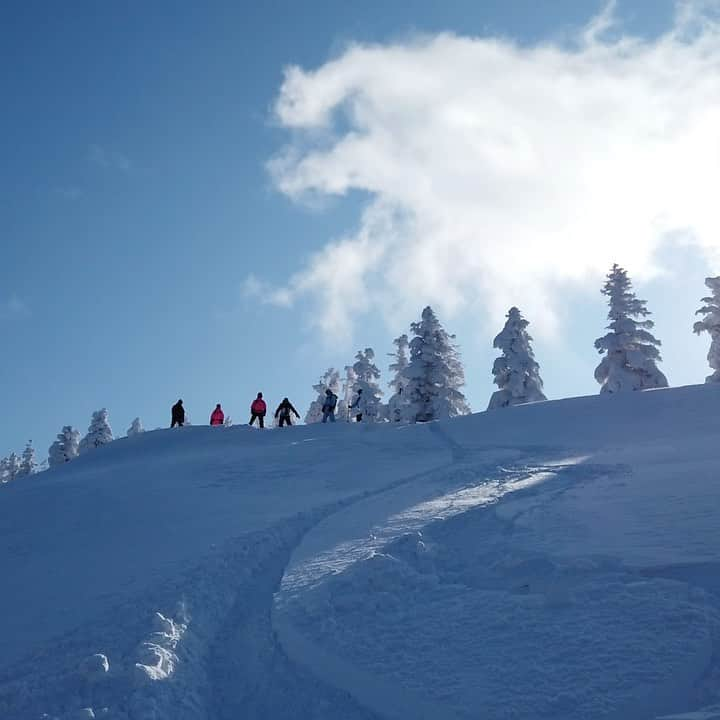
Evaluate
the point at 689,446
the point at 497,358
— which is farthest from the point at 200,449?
the point at 497,358

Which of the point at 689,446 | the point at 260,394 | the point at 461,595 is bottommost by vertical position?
the point at 461,595

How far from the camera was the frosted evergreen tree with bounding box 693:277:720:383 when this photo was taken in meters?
36.3

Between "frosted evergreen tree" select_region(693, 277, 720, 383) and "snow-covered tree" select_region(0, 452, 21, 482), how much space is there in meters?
78.2

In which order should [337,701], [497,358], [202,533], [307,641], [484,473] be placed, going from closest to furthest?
[337,701]
[307,641]
[202,533]
[484,473]
[497,358]

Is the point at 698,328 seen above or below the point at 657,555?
above

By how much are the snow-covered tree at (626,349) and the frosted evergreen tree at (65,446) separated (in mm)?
48408

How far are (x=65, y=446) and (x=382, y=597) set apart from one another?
195ft

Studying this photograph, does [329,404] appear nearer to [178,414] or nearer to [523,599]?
[178,414]

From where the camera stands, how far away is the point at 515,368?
137 feet

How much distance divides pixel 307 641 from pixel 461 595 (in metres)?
2.12

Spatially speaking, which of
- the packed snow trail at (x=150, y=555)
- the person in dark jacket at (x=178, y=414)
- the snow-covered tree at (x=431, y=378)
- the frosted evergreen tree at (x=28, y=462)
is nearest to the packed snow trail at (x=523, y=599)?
the packed snow trail at (x=150, y=555)

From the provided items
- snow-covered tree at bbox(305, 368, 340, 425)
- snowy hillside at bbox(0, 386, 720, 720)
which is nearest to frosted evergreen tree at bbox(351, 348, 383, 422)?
snow-covered tree at bbox(305, 368, 340, 425)

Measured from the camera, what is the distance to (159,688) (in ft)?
23.1

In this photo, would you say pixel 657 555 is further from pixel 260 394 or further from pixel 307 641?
pixel 260 394
